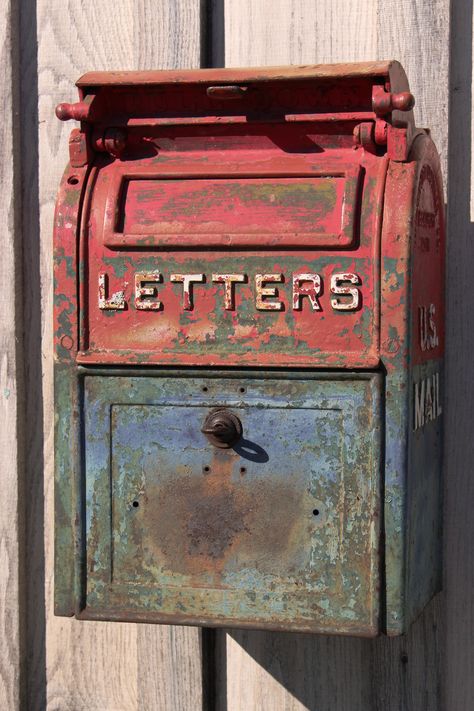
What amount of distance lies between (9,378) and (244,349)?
0.89m

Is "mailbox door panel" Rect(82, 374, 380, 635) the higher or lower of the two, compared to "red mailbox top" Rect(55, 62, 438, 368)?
lower

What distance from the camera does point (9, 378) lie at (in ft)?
9.15

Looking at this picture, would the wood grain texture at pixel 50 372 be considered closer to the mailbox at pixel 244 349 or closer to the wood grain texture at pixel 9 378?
the wood grain texture at pixel 9 378

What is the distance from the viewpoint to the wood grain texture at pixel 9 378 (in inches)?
109

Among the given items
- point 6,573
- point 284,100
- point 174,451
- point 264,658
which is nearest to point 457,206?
point 284,100

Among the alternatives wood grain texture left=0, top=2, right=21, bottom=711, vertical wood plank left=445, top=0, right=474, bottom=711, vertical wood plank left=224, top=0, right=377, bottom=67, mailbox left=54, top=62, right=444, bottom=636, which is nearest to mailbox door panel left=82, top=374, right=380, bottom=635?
mailbox left=54, top=62, right=444, bottom=636

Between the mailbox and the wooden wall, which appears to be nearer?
the mailbox

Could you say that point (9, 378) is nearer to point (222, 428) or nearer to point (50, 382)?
point (50, 382)

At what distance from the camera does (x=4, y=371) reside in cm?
279

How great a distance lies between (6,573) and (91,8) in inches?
58.0

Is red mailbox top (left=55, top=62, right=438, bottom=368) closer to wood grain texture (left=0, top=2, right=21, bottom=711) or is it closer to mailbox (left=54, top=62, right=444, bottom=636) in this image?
mailbox (left=54, top=62, right=444, bottom=636)

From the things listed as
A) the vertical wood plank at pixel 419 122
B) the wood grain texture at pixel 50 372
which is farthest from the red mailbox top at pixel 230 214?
the wood grain texture at pixel 50 372

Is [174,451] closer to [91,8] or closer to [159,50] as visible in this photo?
[159,50]

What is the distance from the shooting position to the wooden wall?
2.55m
